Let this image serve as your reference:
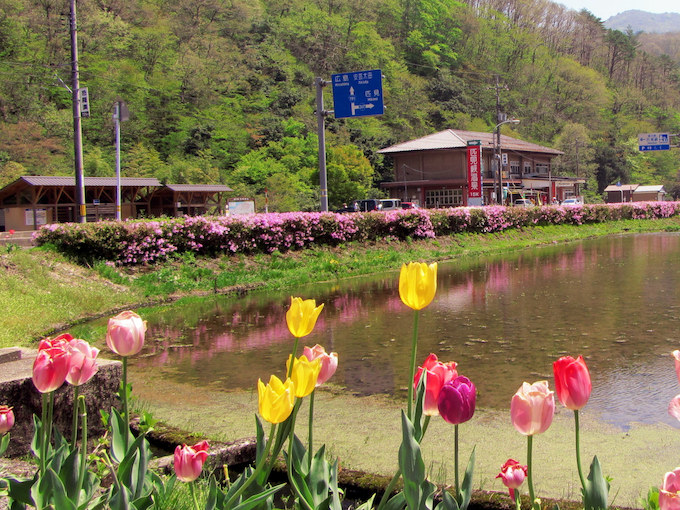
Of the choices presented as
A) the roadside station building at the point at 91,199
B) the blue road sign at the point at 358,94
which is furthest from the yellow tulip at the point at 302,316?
the roadside station building at the point at 91,199

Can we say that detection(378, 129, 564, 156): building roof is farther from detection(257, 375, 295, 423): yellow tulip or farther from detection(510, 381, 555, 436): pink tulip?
detection(257, 375, 295, 423): yellow tulip

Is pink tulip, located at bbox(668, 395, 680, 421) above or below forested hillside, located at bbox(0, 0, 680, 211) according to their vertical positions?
below

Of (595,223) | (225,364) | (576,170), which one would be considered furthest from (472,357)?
(576,170)

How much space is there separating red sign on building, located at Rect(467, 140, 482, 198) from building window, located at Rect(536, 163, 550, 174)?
19.6 metres

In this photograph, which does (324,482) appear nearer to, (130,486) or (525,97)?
(130,486)

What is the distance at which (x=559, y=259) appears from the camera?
16.7 metres

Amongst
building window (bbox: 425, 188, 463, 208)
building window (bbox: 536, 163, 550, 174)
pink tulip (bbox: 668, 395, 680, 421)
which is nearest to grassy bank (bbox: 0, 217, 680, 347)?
pink tulip (bbox: 668, 395, 680, 421)

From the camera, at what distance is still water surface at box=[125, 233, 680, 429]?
514cm

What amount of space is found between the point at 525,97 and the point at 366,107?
62947 millimetres

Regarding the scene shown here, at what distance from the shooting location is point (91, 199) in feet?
98.1

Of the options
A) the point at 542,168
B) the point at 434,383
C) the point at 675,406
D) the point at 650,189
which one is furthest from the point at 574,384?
the point at 650,189

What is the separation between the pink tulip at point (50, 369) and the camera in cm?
170

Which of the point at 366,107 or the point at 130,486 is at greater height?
the point at 366,107

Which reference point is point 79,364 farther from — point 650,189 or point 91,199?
point 650,189
